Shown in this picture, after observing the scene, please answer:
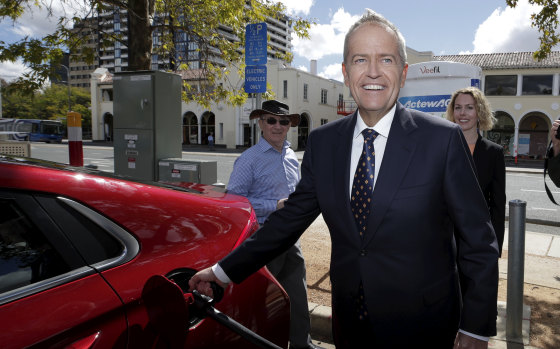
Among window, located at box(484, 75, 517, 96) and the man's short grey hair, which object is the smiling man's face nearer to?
the man's short grey hair

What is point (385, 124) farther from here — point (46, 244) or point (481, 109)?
point (481, 109)

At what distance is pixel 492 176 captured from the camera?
11.3 feet

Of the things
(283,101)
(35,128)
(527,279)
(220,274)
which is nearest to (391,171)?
(220,274)

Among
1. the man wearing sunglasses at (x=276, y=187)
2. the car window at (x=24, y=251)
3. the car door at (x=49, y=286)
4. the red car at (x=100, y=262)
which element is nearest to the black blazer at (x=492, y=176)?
the man wearing sunglasses at (x=276, y=187)

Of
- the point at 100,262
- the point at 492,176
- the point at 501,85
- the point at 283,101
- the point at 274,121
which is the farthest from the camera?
the point at 283,101

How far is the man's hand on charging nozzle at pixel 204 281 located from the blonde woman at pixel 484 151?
2.59 m

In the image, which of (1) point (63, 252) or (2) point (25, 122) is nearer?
(1) point (63, 252)

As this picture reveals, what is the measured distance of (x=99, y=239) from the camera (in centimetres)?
152

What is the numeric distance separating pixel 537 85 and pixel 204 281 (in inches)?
1545

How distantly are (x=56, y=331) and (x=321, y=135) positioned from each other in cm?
122

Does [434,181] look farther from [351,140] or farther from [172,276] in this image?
[172,276]

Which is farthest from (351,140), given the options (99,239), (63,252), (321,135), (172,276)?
(63,252)

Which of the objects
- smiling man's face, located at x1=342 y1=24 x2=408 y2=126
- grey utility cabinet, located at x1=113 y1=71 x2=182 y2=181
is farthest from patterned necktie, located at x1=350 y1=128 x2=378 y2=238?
grey utility cabinet, located at x1=113 y1=71 x2=182 y2=181

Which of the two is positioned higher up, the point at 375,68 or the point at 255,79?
the point at 255,79
